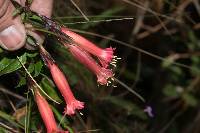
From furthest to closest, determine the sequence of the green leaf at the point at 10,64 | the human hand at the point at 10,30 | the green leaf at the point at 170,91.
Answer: the green leaf at the point at 170,91
the green leaf at the point at 10,64
the human hand at the point at 10,30

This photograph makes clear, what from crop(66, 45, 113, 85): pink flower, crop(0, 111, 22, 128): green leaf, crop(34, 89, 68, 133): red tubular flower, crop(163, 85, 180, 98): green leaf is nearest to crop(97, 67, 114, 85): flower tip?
crop(66, 45, 113, 85): pink flower

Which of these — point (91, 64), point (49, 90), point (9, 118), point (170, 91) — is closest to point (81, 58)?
point (91, 64)

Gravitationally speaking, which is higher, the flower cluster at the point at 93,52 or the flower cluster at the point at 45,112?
the flower cluster at the point at 93,52

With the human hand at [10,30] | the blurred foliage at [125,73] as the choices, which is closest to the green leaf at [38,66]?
the blurred foliage at [125,73]

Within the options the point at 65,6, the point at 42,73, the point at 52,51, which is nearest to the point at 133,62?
the point at 65,6

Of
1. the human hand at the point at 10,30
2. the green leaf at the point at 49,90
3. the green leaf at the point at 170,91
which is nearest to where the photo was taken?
the human hand at the point at 10,30

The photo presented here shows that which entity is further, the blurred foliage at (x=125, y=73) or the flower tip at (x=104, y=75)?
the blurred foliage at (x=125, y=73)

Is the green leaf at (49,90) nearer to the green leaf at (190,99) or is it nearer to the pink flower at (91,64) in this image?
the pink flower at (91,64)

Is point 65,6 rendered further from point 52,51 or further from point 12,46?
point 12,46
